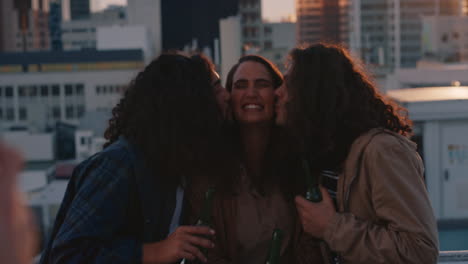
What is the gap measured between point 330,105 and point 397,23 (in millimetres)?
106699

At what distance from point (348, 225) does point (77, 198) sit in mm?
816

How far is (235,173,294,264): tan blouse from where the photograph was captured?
2.37 meters

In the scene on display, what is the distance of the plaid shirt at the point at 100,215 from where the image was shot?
184cm

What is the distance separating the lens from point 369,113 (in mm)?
2039

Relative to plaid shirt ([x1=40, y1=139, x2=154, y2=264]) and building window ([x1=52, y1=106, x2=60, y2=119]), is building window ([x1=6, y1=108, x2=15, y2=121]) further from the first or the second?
plaid shirt ([x1=40, y1=139, x2=154, y2=264])

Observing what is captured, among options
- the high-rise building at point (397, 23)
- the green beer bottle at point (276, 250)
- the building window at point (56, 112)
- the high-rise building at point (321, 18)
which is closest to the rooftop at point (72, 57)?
the building window at point (56, 112)

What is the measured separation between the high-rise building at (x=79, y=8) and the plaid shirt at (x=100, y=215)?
506 ft

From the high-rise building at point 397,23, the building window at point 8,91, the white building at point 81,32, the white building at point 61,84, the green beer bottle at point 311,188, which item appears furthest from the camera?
the high-rise building at point 397,23

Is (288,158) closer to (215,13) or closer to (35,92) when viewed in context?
(215,13)

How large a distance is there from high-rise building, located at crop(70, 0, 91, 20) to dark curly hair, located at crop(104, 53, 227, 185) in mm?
153924

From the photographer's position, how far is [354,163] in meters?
1.96

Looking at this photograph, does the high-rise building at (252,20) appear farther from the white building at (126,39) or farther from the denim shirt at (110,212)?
the denim shirt at (110,212)

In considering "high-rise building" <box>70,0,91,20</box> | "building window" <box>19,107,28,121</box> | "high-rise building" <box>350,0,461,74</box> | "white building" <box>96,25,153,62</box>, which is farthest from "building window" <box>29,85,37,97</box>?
"high-rise building" <box>70,0,91,20</box>

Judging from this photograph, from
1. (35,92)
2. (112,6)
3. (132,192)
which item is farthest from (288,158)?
(112,6)
